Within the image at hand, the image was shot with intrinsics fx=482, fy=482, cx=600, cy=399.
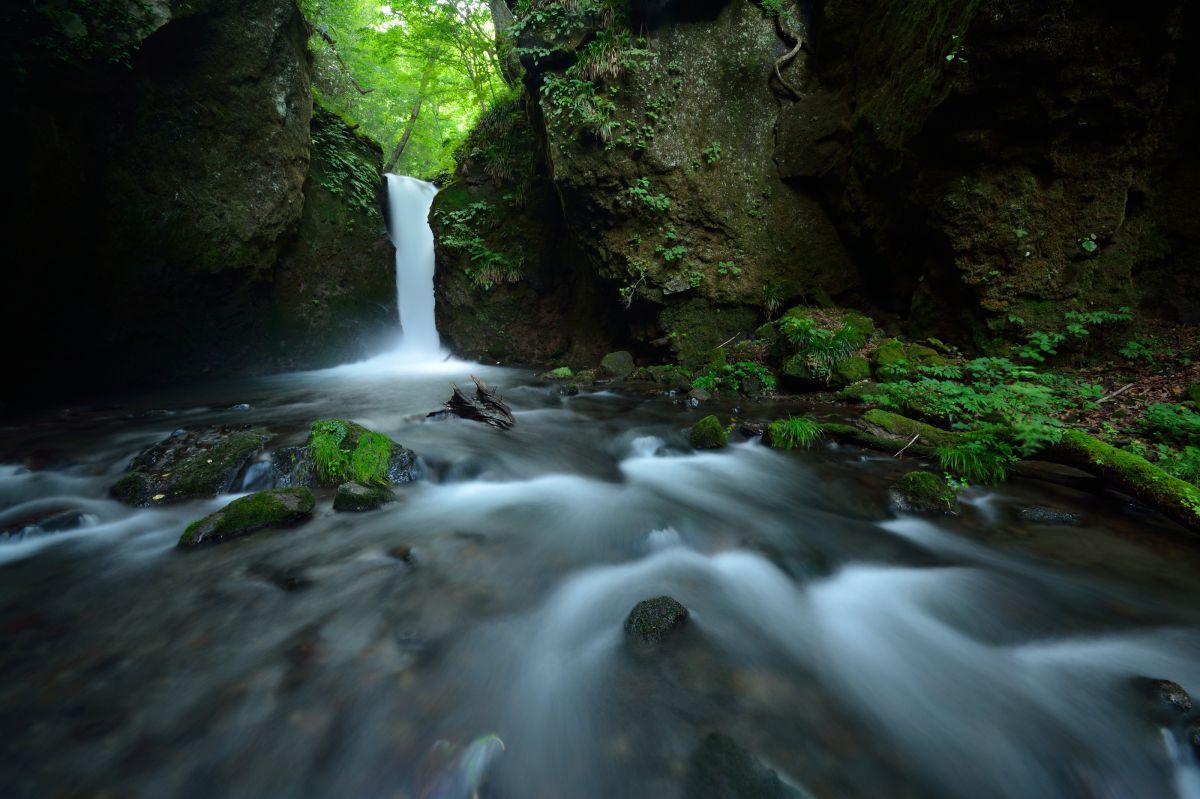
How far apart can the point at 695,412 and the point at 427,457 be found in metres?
3.62

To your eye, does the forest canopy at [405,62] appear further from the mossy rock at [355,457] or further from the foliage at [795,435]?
the foliage at [795,435]

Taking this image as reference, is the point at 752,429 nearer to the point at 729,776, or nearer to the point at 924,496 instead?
the point at 924,496

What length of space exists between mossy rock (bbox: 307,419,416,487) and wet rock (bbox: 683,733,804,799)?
323 cm

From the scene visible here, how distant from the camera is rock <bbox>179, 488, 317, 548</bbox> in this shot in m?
3.15

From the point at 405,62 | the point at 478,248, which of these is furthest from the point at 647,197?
the point at 405,62

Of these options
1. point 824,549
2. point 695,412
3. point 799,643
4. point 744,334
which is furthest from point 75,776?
point 744,334

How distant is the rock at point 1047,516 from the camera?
3.31m

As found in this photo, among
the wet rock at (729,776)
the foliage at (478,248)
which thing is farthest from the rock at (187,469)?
the foliage at (478,248)

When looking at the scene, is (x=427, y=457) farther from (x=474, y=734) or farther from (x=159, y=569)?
(x=474, y=734)

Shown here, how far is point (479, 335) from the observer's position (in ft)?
38.6

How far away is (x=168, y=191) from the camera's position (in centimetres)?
777

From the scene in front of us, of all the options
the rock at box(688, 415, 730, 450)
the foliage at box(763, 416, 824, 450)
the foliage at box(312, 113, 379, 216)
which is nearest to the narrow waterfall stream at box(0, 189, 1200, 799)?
the foliage at box(763, 416, 824, 450)

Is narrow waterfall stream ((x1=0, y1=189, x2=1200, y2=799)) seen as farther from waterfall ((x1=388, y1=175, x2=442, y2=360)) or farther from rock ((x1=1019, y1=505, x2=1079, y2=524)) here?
waterfall ((x1=388, y1=175, x2=442, y2=360))

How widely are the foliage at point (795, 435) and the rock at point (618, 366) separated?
4.35 metres
